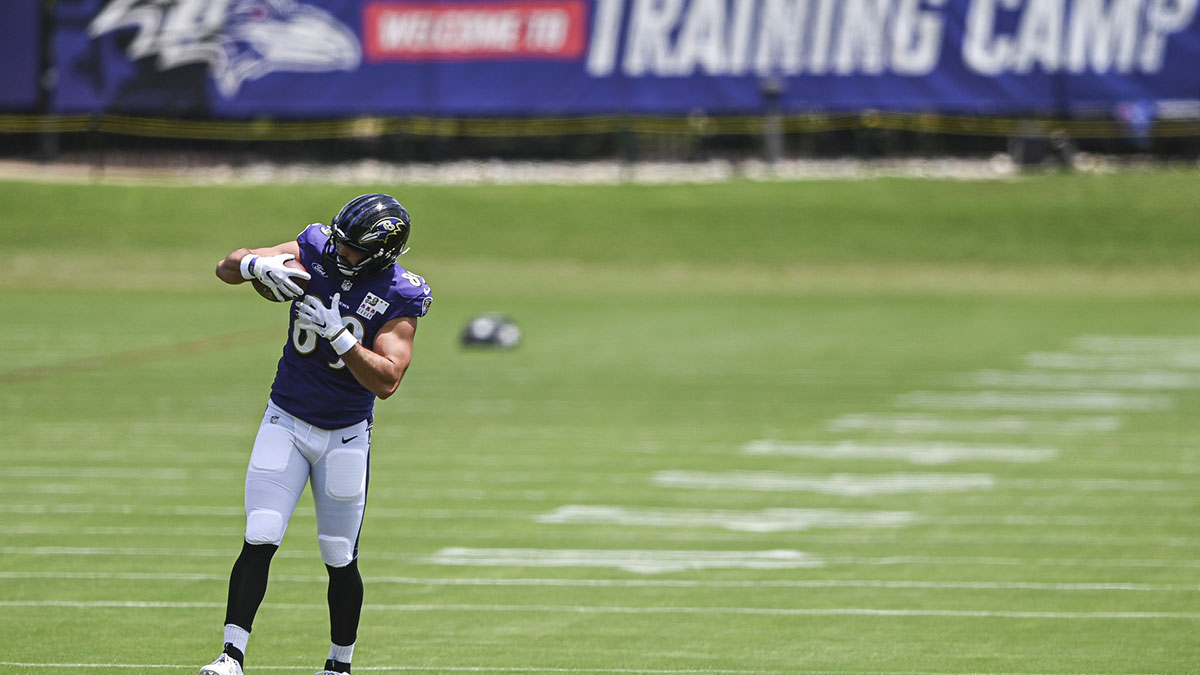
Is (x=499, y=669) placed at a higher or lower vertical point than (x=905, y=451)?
higher

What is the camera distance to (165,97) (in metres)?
32.7

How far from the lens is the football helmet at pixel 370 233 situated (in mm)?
6613

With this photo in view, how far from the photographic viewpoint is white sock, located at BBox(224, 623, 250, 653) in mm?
6344

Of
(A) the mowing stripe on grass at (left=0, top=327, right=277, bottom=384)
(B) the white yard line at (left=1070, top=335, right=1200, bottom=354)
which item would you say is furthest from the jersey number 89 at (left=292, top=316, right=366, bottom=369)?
(B) the white yard line at (left=1070, top=335, right=1200, bottom=354)

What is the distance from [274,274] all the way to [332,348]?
1.16ft

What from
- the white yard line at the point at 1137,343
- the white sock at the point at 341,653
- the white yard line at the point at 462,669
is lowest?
the white yard line at the point at 1137,343

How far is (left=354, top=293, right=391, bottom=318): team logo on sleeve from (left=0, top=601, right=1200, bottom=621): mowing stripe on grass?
8.07 ft

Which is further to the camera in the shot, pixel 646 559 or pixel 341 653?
pixel 646 559

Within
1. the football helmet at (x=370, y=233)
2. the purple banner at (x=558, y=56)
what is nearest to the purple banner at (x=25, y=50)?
the purple banner at (x=558, y=56)

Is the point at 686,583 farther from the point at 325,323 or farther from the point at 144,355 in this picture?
the point at 144,355

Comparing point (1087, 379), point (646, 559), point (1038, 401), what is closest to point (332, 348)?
point (646, 559)

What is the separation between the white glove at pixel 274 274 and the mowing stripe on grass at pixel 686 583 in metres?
3.11

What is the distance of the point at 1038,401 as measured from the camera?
17.0 metres

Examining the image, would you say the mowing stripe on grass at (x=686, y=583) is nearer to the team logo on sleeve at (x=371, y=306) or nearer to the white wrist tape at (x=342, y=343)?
the team logo on sleeve at (x=371, y=306)
